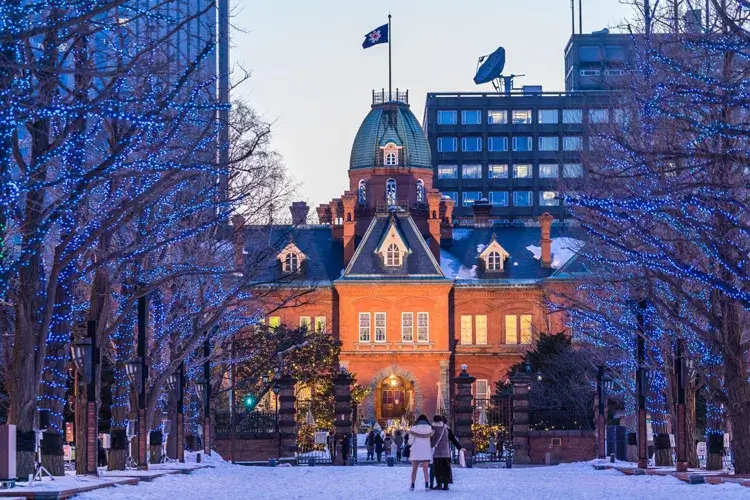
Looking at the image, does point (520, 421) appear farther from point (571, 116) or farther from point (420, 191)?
point (571, 116)

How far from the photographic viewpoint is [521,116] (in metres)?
128

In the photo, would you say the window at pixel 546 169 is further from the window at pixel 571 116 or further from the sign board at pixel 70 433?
the sign board at pixel 70 433

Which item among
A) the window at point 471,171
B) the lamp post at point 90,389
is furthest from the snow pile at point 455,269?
the lamp post at point 90,389

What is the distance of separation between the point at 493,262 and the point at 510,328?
4298 millimetres

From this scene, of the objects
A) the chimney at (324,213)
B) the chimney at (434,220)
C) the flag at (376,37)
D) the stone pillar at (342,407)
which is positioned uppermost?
the flag at (376,37)

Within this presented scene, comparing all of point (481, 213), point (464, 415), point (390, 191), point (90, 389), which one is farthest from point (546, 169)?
point (90, 389)

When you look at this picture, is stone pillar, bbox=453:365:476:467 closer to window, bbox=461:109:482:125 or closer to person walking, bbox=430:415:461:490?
person walking, bbox=430:415:461:490

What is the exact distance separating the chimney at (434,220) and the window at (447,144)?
35425 mm

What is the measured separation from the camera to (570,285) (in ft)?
286

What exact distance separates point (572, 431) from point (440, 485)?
2709 cm

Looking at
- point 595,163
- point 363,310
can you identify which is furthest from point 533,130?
point 595,163

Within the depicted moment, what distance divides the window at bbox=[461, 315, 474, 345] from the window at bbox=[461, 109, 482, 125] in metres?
40.0

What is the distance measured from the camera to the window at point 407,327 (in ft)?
288

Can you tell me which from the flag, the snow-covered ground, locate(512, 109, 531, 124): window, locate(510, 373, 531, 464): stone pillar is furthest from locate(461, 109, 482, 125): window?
the snow-covered ground
